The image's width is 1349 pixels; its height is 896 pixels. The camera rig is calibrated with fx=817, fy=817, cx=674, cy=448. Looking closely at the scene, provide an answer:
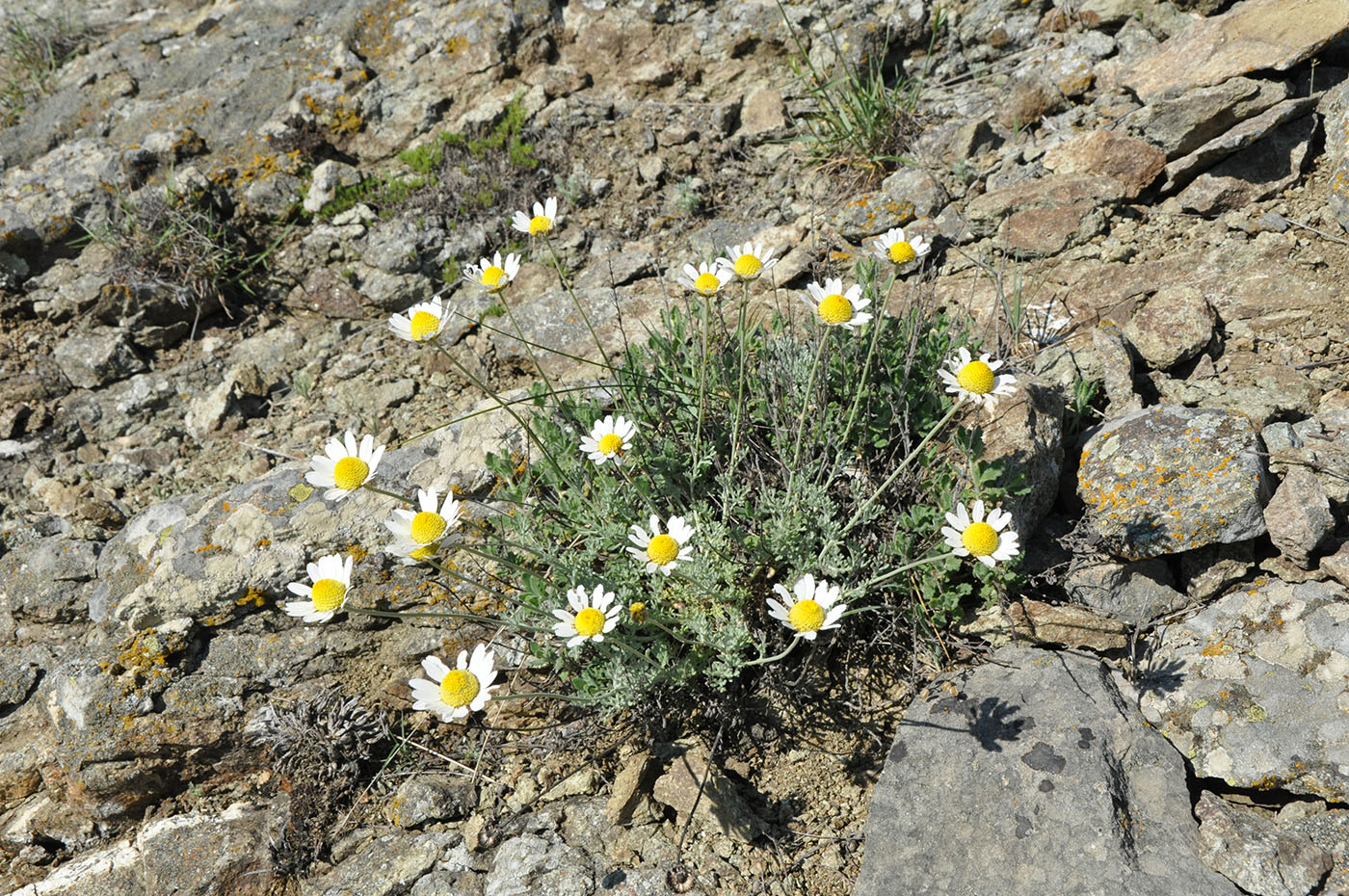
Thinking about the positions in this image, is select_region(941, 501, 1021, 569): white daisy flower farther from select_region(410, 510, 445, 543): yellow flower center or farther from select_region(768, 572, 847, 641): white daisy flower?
select_region(410, 510, 445, 543): yellow flower center

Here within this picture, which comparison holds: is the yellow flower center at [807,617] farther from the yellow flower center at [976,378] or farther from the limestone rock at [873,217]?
the limestone rock at [873,217]

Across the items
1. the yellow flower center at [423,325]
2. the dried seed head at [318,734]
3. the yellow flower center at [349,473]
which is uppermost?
the yellow flower center at [423,325]

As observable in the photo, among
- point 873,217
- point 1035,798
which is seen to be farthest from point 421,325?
point 873,217

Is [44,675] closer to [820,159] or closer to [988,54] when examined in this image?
[820,159]

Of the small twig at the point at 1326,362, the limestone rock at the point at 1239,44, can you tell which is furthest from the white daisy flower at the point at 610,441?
the limestone rock at the point at 1239,44

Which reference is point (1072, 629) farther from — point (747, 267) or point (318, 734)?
point (318, 734)

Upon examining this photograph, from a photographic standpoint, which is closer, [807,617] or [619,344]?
[807,617]

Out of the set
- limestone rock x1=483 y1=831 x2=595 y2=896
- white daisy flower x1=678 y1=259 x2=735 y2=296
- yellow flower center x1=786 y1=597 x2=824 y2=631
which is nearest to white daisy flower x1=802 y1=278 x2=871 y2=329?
white daisy flower x1=678 y1=259 x2=735 y2=296

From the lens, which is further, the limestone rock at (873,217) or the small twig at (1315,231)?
the limestone rock at (873,217)
